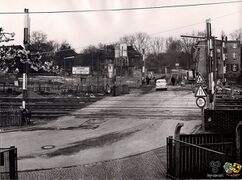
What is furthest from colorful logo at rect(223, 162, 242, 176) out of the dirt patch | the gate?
the dirt patch

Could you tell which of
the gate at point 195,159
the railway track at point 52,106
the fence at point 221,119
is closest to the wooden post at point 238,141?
the gate at point 195,159

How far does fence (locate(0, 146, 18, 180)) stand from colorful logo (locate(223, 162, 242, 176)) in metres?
6.03

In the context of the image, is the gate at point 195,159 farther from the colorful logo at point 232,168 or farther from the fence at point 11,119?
the fence at point 11,119

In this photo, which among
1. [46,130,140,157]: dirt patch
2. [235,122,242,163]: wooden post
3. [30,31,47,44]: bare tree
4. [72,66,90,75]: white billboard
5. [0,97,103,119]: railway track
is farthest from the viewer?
[30,31,47,44]: bare tree

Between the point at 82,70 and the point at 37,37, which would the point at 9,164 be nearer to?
the point at 82,70

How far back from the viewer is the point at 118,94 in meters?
36.4

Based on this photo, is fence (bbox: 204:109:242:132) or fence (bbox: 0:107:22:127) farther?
fence (bbox: 0:107:22:127)

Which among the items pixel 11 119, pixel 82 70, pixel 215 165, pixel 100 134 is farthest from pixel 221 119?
pixel 82 70

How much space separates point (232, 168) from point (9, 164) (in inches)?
251

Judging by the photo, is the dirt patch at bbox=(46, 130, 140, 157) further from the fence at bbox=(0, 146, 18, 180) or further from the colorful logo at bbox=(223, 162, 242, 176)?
the colorful logo at bbox=(223, 162, 242, 176)

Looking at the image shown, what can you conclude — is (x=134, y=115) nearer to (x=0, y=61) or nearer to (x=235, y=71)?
(x=0, y=61)

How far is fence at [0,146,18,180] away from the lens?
360 inches

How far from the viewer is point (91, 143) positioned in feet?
50.1

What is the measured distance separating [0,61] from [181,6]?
4066cm
